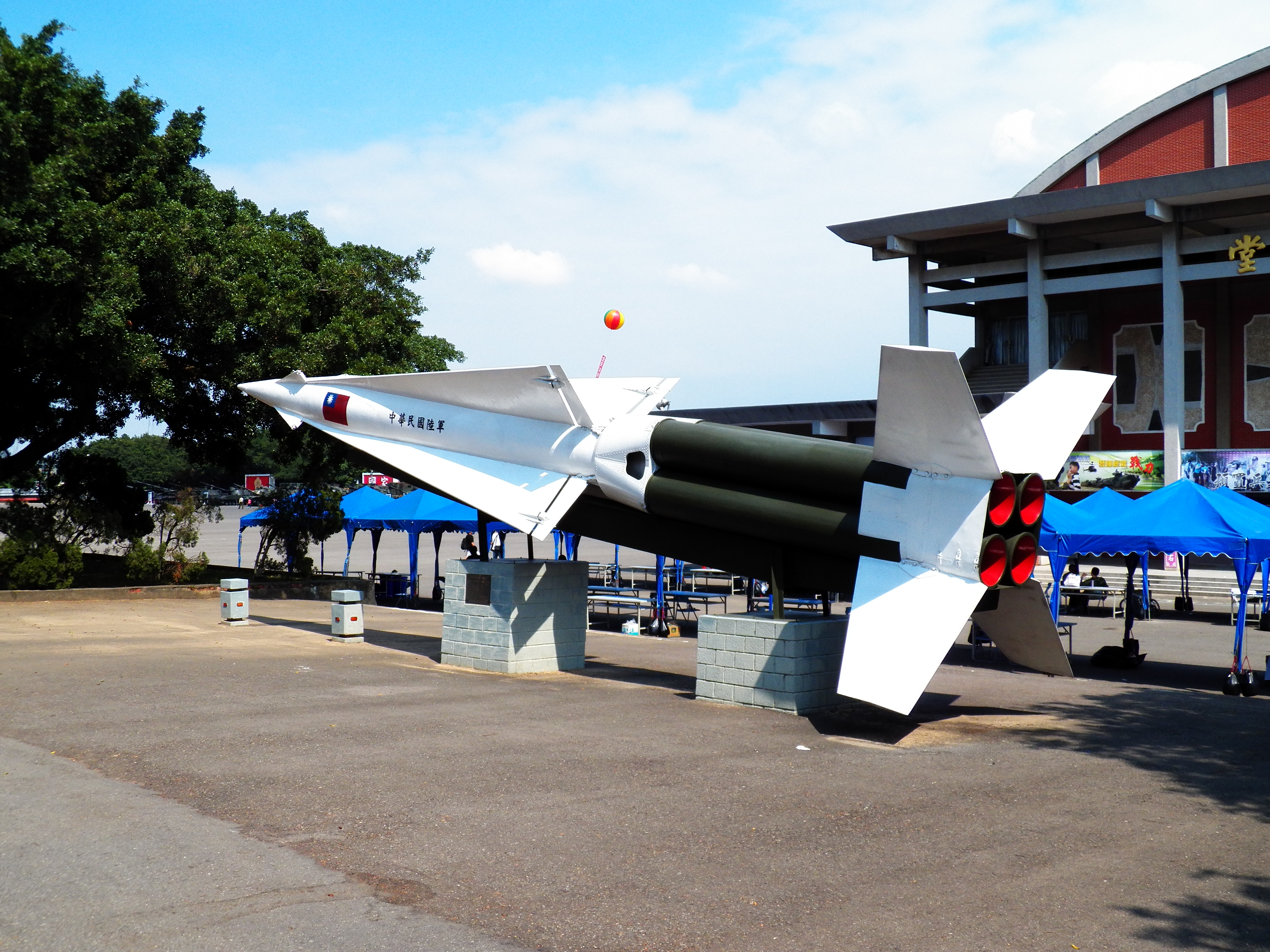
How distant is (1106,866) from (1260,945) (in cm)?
119

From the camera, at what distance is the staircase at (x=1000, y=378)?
3575 centimetres

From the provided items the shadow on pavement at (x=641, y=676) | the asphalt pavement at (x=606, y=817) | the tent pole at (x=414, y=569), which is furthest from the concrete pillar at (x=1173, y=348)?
the shadow on pavement at (x=641, y=676)

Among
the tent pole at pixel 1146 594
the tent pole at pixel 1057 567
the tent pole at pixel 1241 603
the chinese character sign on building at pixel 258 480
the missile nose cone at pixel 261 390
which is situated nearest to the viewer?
the tent pole at pixel 1241 603

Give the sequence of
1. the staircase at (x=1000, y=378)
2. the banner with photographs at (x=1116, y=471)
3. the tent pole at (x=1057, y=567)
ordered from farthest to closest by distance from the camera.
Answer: the staircase at (x=1000, y=378) < the banner with photographs at (x=1116, y=471) < the tent pole at (x=1057, y=567)

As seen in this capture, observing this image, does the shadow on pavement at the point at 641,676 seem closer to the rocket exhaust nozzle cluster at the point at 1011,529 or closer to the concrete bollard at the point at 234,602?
the rocket exhaust nozzle cluster at the point at 1011,529

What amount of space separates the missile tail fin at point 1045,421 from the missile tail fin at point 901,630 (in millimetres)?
1356

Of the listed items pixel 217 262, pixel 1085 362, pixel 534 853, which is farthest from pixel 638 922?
pixel 1085 362

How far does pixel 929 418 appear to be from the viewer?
962 centimetres

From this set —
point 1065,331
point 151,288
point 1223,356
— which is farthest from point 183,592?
point 1223,356

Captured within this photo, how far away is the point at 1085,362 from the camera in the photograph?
116 ft

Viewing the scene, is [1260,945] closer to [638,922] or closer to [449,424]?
[638,922]

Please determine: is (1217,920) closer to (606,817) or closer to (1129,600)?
(606,817)

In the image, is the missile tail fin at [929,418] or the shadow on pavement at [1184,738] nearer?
the shadow on pavement at [1184,738]

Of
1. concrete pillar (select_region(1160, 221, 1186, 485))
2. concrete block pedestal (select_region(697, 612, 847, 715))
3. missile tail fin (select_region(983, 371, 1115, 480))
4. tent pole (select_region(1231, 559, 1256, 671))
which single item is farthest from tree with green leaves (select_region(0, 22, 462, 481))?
concrete pillar (select_region(1160, 221, 1186, 485))
